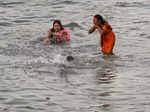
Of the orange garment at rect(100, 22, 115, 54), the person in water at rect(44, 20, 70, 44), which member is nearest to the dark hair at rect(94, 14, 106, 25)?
the orange garment at rect(100, 22, 115, 54)

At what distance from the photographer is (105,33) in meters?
11.1

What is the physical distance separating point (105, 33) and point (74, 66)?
1472 millimetres

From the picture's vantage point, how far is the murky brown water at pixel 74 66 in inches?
298

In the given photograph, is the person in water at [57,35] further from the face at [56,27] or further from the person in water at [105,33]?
the person in water at [105,33]

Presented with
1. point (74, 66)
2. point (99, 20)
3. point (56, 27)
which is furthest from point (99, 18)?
point (56, 27)

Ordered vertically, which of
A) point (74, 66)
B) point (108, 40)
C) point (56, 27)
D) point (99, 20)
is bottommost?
point (74, 66)

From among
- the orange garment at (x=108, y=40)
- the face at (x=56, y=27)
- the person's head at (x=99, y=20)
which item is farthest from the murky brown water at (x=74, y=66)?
the person's head at (x=99, y=20)

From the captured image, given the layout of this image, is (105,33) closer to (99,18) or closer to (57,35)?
(99,18)

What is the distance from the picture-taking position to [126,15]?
17.0m

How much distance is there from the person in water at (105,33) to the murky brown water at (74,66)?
10.7 inches

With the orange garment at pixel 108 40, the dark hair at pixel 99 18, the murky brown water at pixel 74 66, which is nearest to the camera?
the murky brown water at pixel 74 66

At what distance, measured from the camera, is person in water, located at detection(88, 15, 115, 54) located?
35.3 feet

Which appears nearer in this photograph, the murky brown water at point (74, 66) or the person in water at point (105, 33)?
the murky brown water at point (74, 66)

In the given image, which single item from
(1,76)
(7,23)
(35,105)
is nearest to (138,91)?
(35,105)
